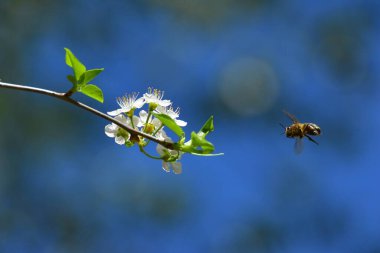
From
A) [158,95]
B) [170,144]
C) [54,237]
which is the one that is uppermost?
[54,237]

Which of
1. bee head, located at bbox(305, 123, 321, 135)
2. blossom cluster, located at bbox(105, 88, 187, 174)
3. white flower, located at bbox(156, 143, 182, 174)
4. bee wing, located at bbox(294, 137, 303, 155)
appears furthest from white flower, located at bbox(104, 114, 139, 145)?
bee head, located at bbox(305, 123, 321, 135)

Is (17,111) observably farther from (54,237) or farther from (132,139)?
(132,139)

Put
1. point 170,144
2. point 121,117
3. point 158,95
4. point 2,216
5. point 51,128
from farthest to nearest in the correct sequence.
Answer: point 51,128
point 2,216
point 158,95
point 121,117
point 170,144

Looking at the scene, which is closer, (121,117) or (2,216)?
(121,117)

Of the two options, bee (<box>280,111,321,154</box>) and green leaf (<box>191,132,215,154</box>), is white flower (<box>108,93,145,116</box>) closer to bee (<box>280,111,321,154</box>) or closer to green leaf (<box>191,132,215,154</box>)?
green leaf (<box>191,132,215,154</box>)

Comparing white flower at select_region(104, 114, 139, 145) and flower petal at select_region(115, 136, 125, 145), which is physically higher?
white flower at select_region(104, 114, 139, 145)

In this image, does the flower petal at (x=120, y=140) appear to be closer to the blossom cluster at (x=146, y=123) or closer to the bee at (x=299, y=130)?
the blossom cluster at (x=146, y=123)

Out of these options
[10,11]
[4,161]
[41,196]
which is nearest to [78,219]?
[41,196]

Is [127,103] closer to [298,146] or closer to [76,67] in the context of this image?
[76,67]
